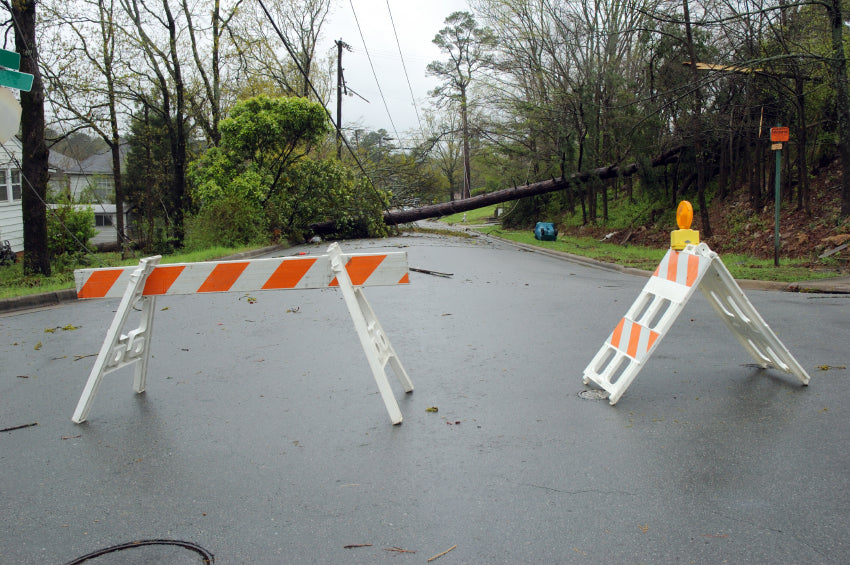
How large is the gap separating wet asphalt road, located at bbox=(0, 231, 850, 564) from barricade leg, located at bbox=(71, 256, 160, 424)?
0.18m

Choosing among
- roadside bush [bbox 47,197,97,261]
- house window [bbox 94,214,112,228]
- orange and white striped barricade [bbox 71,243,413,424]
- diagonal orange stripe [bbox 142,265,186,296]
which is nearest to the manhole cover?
orange and white striped barricade [bbox 71,243,413,424]

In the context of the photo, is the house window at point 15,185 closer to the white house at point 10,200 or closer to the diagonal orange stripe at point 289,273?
the white house at point 10,200

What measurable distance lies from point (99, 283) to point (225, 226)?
16.9m

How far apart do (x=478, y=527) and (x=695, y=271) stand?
114 inches

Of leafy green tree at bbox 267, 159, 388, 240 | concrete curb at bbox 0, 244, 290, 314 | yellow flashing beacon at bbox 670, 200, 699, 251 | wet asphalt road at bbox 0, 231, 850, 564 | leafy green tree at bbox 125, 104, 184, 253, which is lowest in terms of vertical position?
wet asphalt road at bbox 0, 231, 850, 564

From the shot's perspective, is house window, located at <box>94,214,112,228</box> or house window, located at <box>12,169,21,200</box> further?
house window, located at <box>94,214,112,228</box>

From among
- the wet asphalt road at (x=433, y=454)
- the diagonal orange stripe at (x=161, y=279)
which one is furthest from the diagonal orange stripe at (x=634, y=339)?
the diagonal orange stripe at (x=161, y=279)

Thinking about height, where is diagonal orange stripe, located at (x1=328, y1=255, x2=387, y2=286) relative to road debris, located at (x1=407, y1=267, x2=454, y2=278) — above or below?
above

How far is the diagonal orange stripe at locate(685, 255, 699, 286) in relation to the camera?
199 inches

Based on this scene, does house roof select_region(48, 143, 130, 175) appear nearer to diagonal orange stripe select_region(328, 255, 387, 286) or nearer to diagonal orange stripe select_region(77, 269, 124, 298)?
diagonal orange stripe select_region(77, 269, 124, 298)

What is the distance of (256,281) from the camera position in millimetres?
4883

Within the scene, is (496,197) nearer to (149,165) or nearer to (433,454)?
(149,165)

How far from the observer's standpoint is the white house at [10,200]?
88.5 ft

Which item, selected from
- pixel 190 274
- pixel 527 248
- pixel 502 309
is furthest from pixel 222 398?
pixel 527 248
